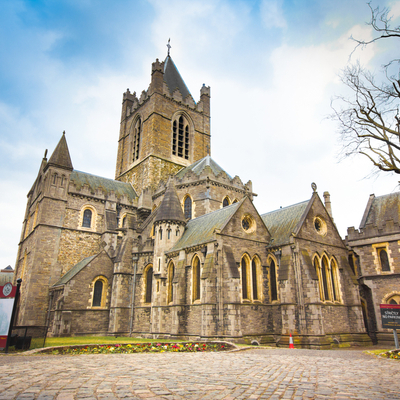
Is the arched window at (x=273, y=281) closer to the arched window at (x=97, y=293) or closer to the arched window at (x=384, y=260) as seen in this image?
the arched window at (x=384, y=260)

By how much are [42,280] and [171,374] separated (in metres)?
23.3

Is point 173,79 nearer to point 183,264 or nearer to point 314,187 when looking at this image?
point 314,187

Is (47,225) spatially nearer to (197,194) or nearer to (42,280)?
(42,280)

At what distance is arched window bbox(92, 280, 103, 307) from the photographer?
25.1 metres

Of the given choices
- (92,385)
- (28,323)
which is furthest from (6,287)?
(28,323)

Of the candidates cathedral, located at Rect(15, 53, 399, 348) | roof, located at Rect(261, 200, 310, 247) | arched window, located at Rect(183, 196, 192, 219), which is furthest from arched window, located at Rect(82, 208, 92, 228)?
roof, located at Rect(261, 200, 310, 247)

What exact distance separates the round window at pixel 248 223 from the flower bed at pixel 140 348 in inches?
341

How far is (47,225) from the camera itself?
28.1 meters

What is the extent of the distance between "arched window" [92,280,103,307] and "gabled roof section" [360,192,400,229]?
21.7 meters

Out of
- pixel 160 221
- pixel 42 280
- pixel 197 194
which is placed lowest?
pixel 42 280

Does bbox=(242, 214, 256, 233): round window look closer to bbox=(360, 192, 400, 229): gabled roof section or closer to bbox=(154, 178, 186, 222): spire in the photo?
bbox=(154, 178, 186, 222): spire

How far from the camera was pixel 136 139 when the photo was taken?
4275 centimetres

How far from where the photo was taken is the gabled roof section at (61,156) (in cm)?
3009

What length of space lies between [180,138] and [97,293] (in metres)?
23.3
